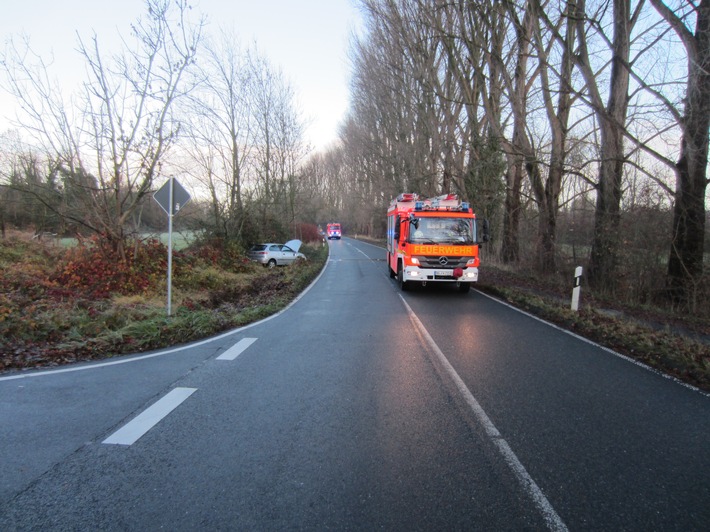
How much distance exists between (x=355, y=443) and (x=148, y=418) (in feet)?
7.09

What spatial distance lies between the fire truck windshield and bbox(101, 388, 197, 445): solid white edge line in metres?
9.23

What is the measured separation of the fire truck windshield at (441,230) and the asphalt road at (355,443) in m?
6.51

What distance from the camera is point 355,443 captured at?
142 inches

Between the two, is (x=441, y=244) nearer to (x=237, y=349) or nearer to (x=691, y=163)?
(x=691, y=163)

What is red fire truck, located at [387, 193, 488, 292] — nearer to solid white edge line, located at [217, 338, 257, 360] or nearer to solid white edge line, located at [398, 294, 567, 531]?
solid white edge line, located at [217, 338, 257, 360]

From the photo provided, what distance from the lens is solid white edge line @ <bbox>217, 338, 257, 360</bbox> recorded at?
6408mm

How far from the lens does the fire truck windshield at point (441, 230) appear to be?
12.8 meters

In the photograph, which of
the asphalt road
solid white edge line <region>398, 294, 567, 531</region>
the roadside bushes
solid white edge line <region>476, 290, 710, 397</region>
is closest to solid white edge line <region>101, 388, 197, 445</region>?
the asphalt road

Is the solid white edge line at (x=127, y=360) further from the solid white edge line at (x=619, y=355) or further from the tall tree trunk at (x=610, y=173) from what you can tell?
the tall tree trunk at (x=610, y=173)

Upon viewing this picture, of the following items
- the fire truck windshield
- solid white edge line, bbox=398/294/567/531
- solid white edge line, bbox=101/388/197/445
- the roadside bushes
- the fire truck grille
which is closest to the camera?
solid white edge line, bbox=398/294/567/531

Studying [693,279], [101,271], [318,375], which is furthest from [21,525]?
[693,279]

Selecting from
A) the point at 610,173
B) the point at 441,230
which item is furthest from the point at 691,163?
the point at 441,230

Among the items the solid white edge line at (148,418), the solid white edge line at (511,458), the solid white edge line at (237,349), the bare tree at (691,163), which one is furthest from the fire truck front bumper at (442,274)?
the solid white edge line at (148,418)

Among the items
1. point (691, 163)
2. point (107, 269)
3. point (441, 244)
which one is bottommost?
point (107, 269)
